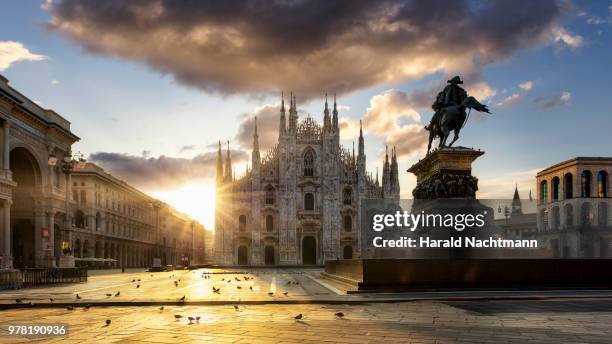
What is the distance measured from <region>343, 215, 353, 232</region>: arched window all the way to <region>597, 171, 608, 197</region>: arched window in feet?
101

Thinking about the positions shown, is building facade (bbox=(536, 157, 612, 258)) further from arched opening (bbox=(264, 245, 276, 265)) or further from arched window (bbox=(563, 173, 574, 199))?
arched opening (bbox=(264, 245, 276, 265))

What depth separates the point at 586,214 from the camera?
69438 millimetres

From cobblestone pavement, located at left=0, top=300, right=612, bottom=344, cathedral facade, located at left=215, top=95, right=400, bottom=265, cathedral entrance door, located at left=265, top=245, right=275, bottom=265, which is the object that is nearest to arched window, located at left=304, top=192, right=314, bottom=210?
cathedral facade, located at left=215, top=95, right=400, bottom=265

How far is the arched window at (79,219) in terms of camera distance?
63919mm

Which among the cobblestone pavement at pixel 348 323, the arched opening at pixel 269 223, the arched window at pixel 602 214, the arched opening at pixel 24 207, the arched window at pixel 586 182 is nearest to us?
the cobblestone pavement at pixel 348 323

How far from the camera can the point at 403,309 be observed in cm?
1235

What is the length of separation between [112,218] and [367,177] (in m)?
33.4

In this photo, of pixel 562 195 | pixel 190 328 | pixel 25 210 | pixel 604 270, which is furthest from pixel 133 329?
pixel 562 195

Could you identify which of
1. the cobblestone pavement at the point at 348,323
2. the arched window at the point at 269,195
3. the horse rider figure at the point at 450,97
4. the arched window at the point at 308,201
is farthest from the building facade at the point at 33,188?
the arched window at the point at 308,201

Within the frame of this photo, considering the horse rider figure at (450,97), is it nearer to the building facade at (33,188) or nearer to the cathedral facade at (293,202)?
the building facade at (33,188)

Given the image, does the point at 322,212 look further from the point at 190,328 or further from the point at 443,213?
the point at 190,328

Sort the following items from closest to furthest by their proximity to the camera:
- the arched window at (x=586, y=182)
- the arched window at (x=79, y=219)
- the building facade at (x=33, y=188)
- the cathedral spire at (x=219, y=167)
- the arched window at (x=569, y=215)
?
1. the building facade at (x=33, y=188)
2. the arched window at (x=79, y=219)
3. the arched window at (x=586, y=182)
4. the arched window at (x=569, y=215)
5. the cathedral spire at (x=219, y=167)

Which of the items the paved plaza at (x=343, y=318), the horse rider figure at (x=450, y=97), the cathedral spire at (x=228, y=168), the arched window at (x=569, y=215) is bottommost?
the paved plaza at (x=343, y=318)

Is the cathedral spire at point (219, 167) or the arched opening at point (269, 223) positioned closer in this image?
the arched opening at point (269, 223)
